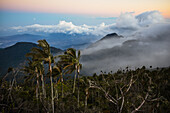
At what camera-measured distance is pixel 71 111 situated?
81.9 ft

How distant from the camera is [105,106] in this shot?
3186cm

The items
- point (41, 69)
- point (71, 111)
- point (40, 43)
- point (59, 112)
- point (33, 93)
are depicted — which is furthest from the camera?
point (33, 93)

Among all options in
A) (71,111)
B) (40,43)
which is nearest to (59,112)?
(71,111)

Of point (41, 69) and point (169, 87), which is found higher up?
point (41, 69)

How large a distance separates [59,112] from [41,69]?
14.9 m

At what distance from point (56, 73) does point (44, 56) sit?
539 inches

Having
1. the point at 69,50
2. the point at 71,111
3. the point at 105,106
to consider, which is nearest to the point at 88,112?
the point at 71,111

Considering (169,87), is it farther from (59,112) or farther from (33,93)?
(33,93)

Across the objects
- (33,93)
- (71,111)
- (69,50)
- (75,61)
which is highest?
(69,50)

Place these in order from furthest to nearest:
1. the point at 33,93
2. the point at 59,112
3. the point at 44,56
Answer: the point at 33,93 < the point at 59,112 < the point at 44,56

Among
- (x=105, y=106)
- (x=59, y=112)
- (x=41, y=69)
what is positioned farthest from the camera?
(x=41, y=69)

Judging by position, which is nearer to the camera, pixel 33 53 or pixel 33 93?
pixel 33 53

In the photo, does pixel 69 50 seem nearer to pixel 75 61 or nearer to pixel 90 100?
pixel 75 61

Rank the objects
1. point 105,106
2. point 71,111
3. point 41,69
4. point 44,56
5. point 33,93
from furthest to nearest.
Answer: point 33,93 → point 41,69 → point 105,106 → point 71,111 → point 44,56
